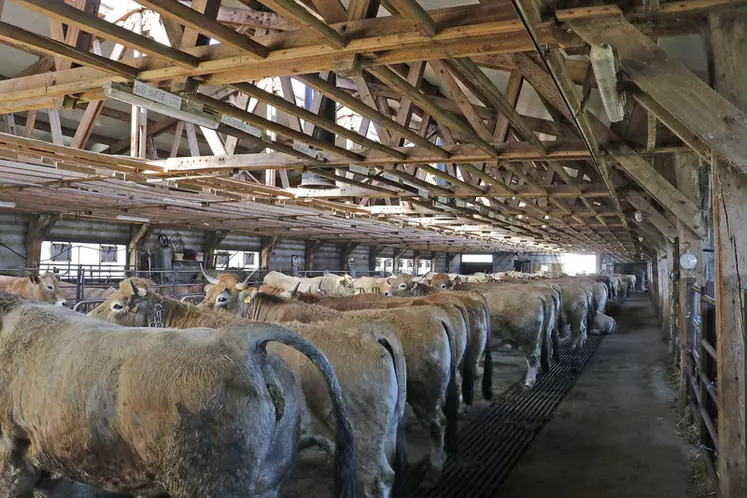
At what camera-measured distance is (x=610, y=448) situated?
6020 millimetres

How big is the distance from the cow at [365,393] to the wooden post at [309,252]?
816 inches

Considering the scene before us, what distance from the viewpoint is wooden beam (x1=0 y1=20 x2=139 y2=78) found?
3162mm

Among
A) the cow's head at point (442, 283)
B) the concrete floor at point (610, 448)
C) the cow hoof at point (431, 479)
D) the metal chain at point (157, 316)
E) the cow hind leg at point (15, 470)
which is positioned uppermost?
the cow's head at point (442, 283)

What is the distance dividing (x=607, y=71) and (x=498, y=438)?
16.5 ft

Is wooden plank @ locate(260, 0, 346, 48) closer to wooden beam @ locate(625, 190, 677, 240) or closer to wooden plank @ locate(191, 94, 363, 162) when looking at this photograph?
wooden plank @ locate(191, 94, 363, 162)

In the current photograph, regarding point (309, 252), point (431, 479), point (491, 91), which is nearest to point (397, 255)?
point (309, 252)

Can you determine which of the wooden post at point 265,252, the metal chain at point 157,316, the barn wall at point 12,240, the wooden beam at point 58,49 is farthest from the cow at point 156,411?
the wooden post at point 265,252

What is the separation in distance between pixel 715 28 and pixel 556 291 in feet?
34.4

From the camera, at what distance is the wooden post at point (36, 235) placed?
46.9 ft

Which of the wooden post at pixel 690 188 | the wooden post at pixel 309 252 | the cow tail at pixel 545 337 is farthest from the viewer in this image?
the wooden post at pixel 309 252

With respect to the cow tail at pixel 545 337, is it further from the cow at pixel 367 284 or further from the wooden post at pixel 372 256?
the wooden post at pixel 372 256

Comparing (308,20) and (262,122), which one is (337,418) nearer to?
Result: (308,20)

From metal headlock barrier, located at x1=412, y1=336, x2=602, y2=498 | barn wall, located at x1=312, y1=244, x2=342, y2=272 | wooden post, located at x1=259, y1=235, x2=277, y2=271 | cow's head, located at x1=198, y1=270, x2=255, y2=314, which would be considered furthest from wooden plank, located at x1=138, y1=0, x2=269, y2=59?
barn wall, located at x1=312, y1=244, x2=342, y2=272

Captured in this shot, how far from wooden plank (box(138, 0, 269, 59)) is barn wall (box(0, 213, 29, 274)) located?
14.2 m
